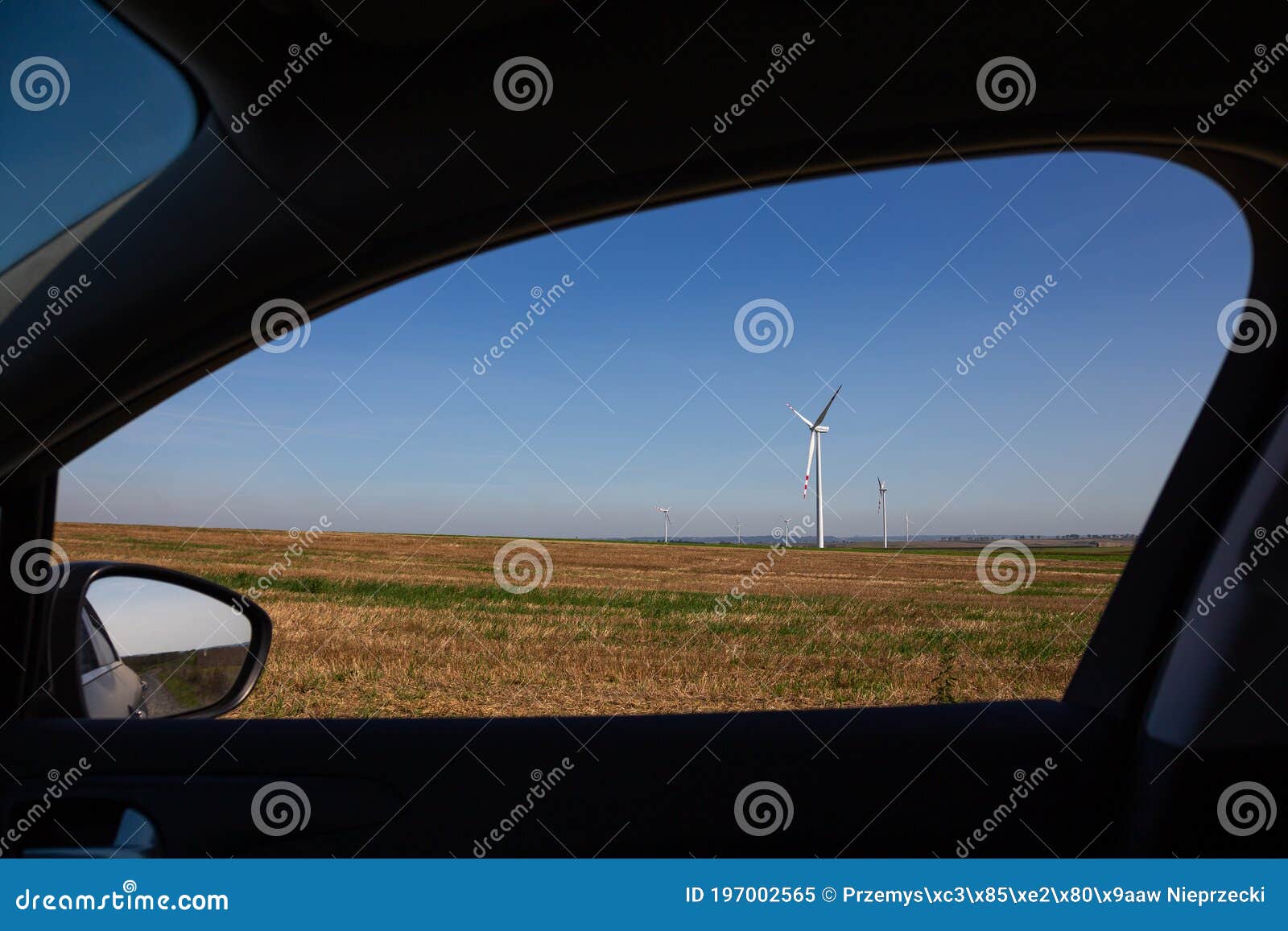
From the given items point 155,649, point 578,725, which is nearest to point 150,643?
point 155,649

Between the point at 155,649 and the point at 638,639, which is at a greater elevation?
the point at 638,639

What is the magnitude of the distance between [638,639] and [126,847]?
25.0ft

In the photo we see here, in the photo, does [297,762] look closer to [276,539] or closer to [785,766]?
[785,766]

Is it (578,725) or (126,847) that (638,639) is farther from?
(126,847)

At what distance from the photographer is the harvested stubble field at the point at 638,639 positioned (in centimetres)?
505

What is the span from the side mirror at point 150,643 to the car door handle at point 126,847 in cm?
29

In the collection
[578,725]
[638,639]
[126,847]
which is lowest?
[126,847]

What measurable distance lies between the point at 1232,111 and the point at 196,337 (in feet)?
5.64

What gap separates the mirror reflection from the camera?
5.44 ft

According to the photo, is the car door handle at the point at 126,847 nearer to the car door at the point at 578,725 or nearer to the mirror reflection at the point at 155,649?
the car door at the point at 578,725

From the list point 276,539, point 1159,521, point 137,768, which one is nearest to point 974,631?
point 1159,521

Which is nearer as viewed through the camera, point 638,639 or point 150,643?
point 150,643

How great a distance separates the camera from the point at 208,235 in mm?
1156

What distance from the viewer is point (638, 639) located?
8.81 meters
